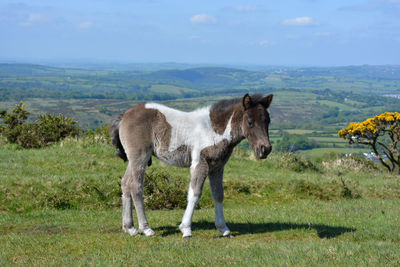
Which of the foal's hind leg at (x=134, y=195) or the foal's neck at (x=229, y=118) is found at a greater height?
the foal's neck at (x=229, y=118)

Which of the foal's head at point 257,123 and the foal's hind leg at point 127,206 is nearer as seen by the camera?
the foal's head at point 257,123

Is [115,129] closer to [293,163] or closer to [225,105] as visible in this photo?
[225,105]

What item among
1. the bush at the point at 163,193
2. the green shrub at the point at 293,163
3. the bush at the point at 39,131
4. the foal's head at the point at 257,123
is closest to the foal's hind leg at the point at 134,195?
the foal's head at the point at 257,123

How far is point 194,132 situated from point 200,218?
2832 millimetres

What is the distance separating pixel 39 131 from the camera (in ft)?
65.8

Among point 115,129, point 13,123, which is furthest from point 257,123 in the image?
point 13,123

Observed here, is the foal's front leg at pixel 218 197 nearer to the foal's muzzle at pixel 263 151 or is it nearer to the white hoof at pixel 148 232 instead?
the foal's muzzle at pixel 263 151

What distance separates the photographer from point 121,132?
8555mm

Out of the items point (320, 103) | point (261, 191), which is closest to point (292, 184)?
point (261, 191)

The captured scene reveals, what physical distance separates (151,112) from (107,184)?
4.70 m

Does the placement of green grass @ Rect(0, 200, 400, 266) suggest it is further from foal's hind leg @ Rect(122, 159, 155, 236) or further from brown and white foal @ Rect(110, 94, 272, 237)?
brown and white foal @ Rect(110, 94, 272, 237)

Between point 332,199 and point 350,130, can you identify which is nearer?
point 332,199

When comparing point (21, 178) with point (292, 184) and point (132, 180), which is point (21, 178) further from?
point (292, 184)

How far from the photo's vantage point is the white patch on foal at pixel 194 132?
8141 mm
